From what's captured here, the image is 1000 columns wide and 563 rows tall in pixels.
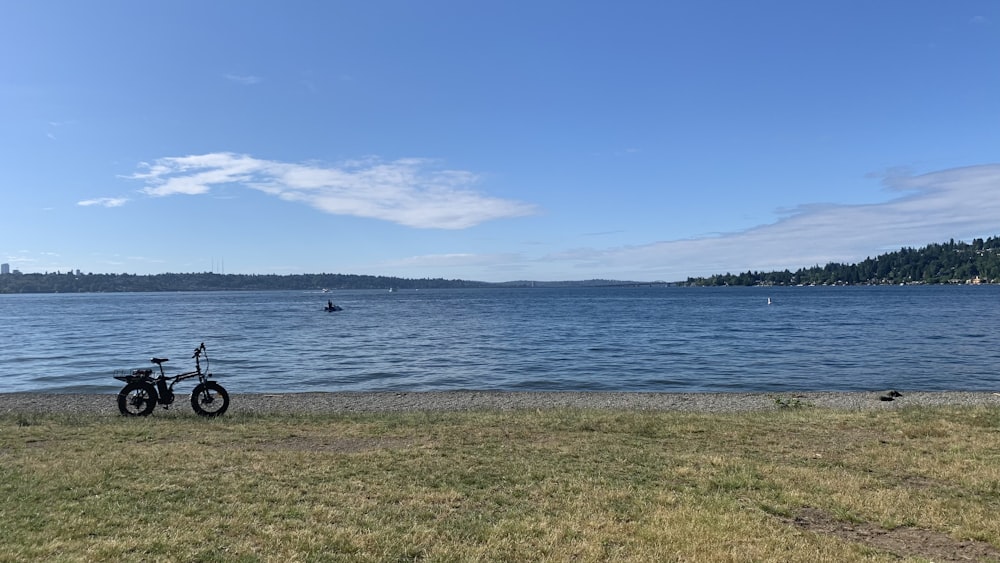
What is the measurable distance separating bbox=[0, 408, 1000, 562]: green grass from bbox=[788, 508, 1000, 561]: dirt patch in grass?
3cm

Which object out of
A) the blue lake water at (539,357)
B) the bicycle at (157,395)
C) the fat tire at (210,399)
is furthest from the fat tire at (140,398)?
the blue lake water at (539,357)

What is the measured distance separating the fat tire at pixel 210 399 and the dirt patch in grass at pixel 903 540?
1172 cm

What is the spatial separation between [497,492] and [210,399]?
938 cm

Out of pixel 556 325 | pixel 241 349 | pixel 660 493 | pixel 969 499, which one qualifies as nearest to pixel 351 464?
pixel 660 493

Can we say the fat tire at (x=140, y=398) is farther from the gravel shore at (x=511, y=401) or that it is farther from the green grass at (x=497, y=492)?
the green grass at (x=497, y=492)

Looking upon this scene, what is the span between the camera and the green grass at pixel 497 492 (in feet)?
17.8

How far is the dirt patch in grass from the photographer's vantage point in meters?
5.43

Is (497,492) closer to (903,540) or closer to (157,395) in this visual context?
(903,540)

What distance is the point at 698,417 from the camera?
13312 mm

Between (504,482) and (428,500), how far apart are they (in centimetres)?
108

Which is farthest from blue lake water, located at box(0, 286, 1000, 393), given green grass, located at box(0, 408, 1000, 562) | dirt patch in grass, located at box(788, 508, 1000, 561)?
dirt patch in grass, located at box(788, 508, 1000, 561)

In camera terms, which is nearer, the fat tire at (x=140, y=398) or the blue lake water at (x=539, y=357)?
the fat tire at (x=140, y=398)

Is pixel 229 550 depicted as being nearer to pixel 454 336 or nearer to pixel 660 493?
pixel 660 493

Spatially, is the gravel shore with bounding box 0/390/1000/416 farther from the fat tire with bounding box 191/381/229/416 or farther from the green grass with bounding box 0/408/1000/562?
the green grass with bounding box 0/408/1000/562
